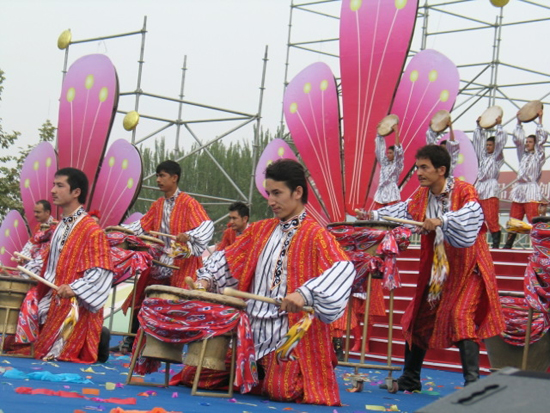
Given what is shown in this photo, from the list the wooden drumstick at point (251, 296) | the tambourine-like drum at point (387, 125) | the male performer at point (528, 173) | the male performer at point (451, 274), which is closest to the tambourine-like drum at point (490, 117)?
the male performer at point (528, 173)

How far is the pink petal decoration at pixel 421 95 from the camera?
10.4 m

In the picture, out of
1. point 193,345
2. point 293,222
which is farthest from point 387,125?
point 193,345

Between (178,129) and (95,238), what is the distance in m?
6.80

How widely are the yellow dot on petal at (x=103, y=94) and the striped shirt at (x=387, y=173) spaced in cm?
297

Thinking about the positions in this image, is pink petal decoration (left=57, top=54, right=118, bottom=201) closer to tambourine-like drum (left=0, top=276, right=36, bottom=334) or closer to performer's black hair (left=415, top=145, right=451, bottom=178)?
tambourine-like drum (left=0, top=276, right=36, bottom=334)

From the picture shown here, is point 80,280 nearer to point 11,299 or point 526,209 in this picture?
point 11,299

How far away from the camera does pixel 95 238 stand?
19.8ft

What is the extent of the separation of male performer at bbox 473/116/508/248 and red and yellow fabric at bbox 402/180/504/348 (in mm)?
5311

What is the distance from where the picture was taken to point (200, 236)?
7.33 meters

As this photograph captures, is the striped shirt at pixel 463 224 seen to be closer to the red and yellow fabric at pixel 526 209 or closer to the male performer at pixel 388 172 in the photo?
the male performer at pixel 388 172

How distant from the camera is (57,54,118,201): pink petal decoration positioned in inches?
409

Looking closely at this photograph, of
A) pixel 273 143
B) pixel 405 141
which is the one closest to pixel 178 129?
pixel 273 143

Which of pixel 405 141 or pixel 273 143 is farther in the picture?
pixel 273 143

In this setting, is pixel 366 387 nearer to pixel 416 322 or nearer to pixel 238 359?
pixel 416 322
